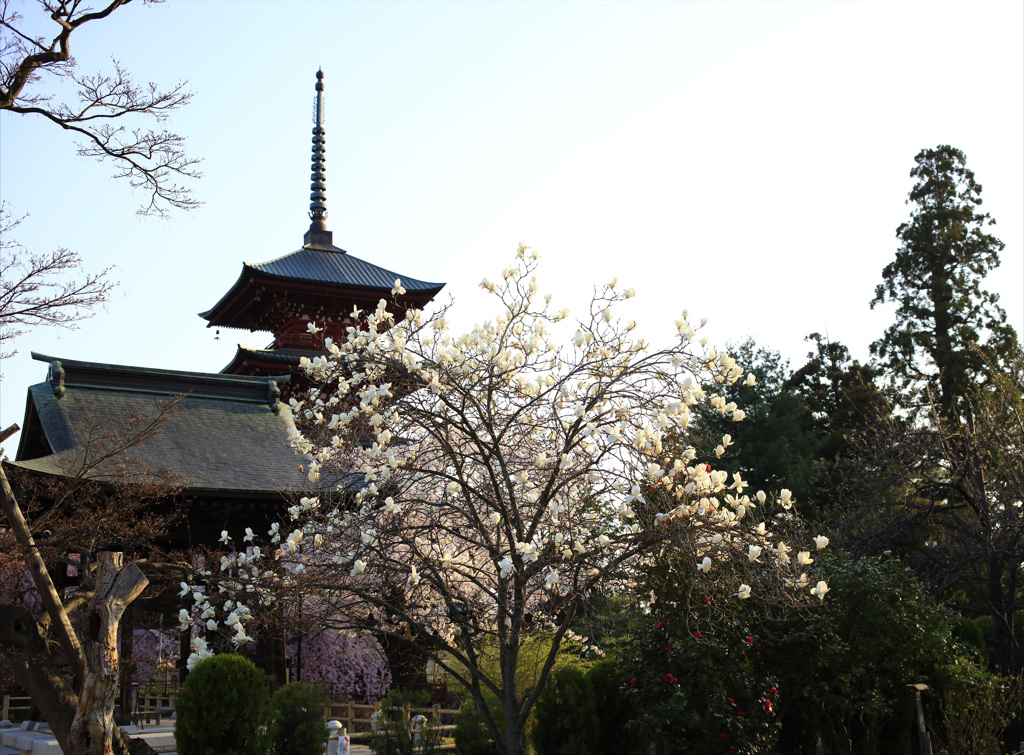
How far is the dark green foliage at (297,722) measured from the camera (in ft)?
33.8

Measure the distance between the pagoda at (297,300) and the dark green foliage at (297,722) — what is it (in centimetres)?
1179

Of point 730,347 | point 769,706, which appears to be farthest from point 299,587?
point 730,347

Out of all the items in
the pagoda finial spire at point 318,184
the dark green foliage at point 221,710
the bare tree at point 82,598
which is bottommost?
the dark green foliage at point 221,710

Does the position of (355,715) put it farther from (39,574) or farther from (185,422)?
(39,574)

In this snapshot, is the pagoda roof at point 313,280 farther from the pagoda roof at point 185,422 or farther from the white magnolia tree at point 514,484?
the white magnolia tree at point 514,484

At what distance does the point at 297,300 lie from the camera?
2294 cm

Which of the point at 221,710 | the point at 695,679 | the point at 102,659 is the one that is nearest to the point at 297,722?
the point at 221,710

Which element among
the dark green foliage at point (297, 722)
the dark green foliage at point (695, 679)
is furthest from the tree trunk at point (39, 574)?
the dark green foliage at point (695, 679)

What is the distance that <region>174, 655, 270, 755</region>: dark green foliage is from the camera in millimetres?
9531

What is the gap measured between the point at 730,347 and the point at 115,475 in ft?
70.6

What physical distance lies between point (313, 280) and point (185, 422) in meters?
7.71

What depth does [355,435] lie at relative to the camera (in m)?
7.90

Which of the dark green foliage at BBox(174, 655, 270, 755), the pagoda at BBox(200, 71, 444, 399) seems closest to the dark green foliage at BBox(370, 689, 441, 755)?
the dark green foliage at BBox(174, 655, 270, 755)

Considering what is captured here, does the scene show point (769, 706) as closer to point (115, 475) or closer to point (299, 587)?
point (299, 587)
